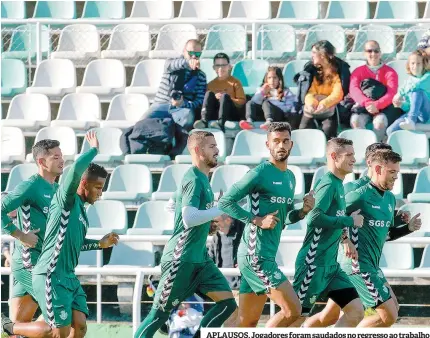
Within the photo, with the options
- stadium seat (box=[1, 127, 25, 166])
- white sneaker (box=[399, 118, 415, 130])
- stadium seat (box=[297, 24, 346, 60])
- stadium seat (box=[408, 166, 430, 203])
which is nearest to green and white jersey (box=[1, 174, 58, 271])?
stadium seat (box=[1, 127, 25, 166])

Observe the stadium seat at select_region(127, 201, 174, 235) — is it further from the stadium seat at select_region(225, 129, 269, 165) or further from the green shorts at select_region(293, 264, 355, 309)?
the green shorts at select_region(293, 264, 355, 309)

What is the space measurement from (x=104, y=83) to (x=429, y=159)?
14.1ft

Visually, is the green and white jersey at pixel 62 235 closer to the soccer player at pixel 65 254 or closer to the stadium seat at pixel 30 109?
the soccer player at pixel 65 254

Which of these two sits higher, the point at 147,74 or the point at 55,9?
the point at 55,9

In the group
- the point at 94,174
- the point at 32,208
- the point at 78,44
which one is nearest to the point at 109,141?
the point at 78,44

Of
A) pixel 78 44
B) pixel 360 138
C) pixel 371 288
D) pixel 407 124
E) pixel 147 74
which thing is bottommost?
pixel 371 288

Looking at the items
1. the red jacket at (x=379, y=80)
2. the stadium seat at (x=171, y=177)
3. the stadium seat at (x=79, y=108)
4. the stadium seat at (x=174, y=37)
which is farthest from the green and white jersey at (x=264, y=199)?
the stadium seat at (x=174, y=37)

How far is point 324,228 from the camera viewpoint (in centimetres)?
1225

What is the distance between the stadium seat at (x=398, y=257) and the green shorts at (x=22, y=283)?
388 centimetres

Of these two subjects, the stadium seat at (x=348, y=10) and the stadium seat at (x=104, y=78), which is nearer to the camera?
the stadium seat at (x=104, y=78)

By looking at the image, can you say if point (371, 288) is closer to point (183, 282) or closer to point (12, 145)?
point (183, 282)

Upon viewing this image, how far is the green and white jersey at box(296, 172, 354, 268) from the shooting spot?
12172 millimetres

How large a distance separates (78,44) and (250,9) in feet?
7.46

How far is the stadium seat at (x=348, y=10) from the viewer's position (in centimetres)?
1906
